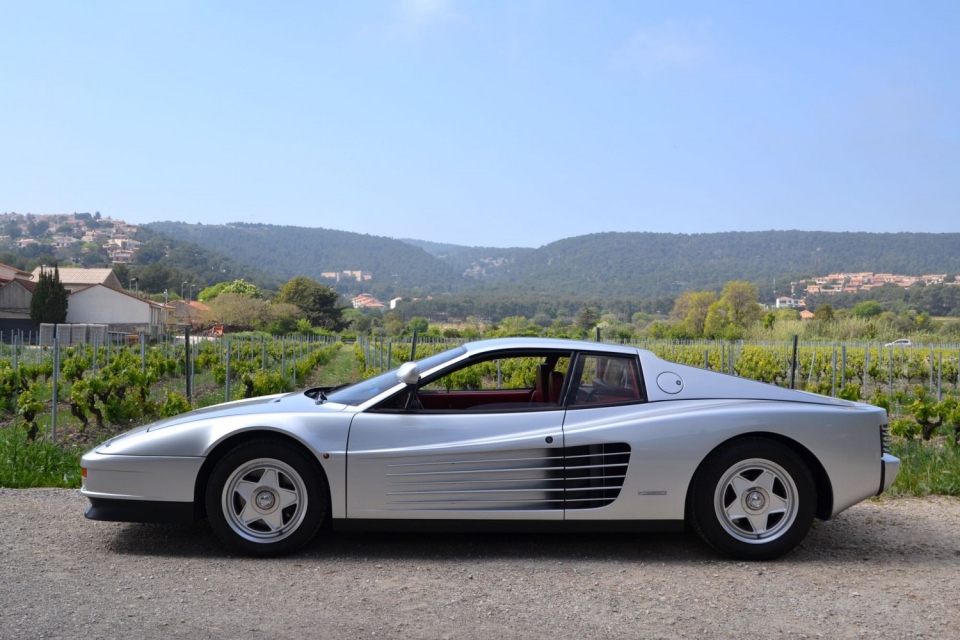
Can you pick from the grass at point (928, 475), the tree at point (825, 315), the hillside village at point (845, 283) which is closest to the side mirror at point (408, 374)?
the grass at point (928, 475)

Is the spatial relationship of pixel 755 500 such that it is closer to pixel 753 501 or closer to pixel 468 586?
pixel 753 501

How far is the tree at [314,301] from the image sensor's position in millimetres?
87625

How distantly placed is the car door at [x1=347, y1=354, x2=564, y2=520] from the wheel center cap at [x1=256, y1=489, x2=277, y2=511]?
1.39 feet

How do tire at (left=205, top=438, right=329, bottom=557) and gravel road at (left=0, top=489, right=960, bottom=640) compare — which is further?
tire at (left=205, top=438, right=329, bottom=557)

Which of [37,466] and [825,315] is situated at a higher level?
[825,315]

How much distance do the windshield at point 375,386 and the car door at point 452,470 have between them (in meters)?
0.24

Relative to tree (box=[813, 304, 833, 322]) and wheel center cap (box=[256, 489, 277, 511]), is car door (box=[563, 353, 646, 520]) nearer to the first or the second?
wheel center cap (box=[256, 489, 277, 511])

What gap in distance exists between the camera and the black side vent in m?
4.67

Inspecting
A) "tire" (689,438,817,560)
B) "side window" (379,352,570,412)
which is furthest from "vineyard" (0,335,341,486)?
"tire" (689,438,817,560)

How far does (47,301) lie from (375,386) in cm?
7393

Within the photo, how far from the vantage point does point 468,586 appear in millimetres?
4141

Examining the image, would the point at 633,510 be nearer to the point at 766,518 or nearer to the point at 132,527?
the point at 766,518

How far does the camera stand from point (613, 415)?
4.80 meters

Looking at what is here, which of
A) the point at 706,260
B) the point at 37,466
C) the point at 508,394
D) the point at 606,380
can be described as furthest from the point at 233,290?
the point at 606,380
